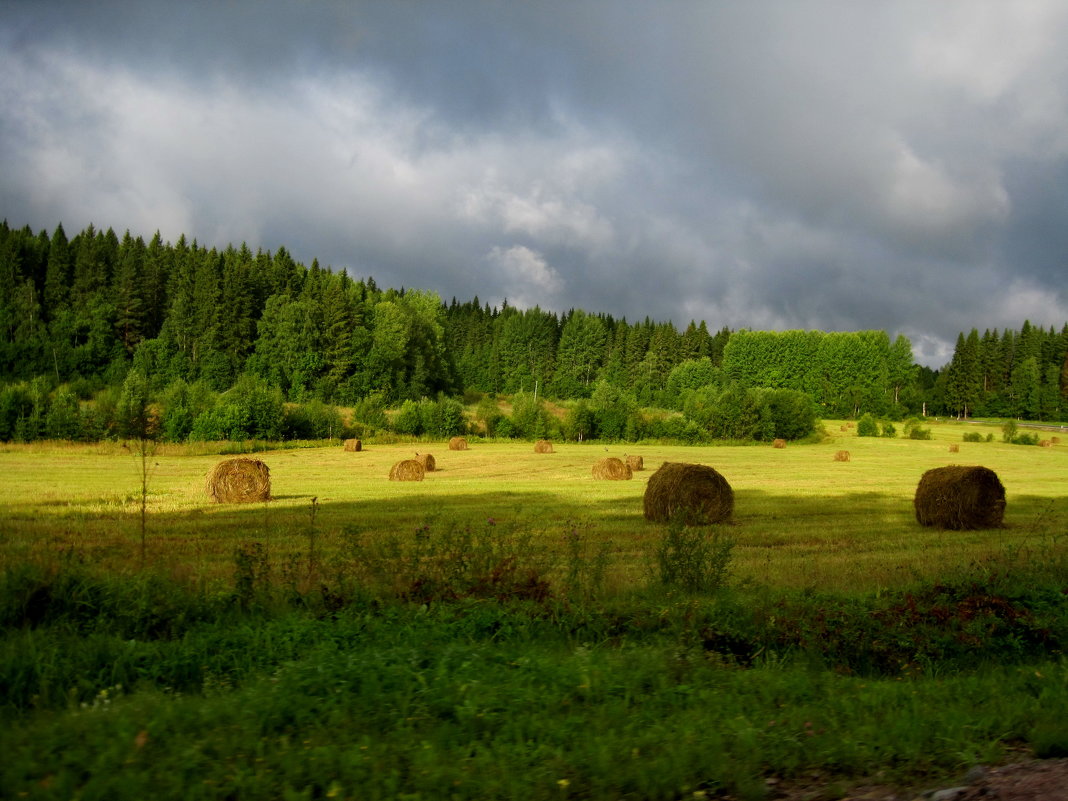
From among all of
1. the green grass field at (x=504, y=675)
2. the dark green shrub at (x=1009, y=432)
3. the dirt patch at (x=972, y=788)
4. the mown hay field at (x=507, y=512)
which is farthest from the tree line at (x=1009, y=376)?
the dirt patch at (x=972, y=788)

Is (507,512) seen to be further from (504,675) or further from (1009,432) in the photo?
(1009,432)

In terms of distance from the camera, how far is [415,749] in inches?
185

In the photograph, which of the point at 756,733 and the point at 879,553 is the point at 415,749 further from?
the point at 879,553

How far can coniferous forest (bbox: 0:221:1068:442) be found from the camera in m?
57.2

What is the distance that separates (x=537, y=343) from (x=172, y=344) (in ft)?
186

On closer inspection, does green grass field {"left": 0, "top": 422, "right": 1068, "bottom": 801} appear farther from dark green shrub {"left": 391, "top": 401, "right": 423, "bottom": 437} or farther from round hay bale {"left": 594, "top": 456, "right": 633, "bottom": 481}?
dark green shrub {"left": 391, "top": 401, "right": 423, "bottom": 437}

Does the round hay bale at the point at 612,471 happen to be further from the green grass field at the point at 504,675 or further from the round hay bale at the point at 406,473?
the green grass field at the point at 504,675

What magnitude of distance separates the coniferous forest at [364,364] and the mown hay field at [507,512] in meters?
11.9

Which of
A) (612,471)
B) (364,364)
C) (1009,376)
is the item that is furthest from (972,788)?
(1009,376)

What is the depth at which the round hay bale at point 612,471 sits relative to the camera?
1289 inches

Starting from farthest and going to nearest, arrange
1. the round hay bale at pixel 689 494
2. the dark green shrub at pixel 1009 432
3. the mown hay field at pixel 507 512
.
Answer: the dark green shrub at pixel 1009 432 < the round hay bale at pixel 689 494 < the mown hay field at pixel 507 512

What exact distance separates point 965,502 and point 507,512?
1224cm

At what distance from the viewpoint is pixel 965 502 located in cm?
1966

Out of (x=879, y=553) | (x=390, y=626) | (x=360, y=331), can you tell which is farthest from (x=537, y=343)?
(x=390, y=626)
